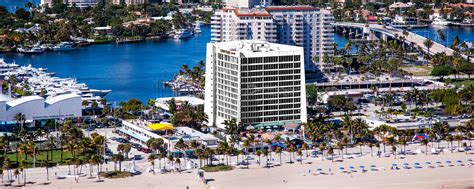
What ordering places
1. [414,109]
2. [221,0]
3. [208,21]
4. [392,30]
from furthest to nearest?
[221,0] → [208,21] → [392,30] → [414,109]

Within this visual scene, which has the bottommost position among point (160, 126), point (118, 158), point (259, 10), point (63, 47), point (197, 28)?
point (118, 158)

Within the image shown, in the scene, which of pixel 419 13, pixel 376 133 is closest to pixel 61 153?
pixel 376 133

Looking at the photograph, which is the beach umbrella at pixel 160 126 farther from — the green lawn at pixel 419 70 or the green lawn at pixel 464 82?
the green lawn at pixel 419 70

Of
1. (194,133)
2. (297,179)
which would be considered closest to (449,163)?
(297,179)

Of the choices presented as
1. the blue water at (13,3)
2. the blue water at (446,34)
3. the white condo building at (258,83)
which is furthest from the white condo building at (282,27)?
the blue water at (13,3)

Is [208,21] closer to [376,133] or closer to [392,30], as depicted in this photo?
[392,30]

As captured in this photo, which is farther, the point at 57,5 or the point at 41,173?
the point at 57,5

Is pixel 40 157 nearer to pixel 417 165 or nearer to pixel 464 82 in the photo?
pixel 417 165
